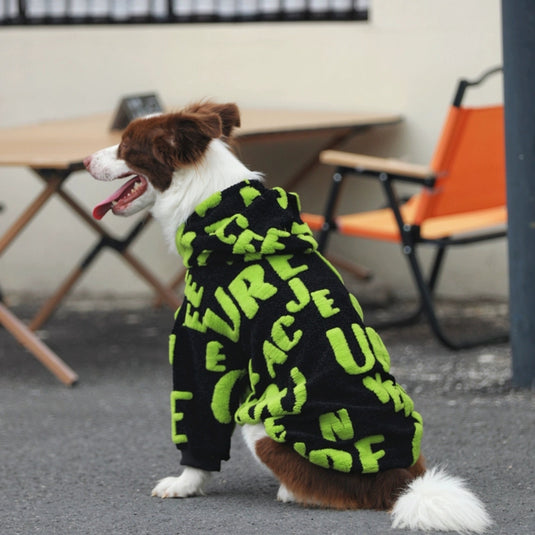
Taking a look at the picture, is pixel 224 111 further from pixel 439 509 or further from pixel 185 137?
pixel 439 509

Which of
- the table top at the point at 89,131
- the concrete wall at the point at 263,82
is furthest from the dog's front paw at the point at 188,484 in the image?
the concrete wall at the point at 263,82

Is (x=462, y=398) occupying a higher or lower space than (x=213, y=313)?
lower

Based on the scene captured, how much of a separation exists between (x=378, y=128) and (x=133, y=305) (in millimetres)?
1706

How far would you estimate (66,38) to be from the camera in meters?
6.76

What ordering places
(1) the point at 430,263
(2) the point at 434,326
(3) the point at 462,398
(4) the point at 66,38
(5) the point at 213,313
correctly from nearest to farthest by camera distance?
(5) the point at 213,313
(3) the point at 462,398
(2) the point at 434,326
(1) the point at 430,263
(4) the point at 66,38

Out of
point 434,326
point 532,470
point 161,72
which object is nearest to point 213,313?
point 532,470

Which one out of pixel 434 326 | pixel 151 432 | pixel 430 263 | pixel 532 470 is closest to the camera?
pixel 532 470

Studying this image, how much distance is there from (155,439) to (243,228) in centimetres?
130

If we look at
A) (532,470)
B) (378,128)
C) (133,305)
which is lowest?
(133,305)

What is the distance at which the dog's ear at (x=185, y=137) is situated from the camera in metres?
3.22

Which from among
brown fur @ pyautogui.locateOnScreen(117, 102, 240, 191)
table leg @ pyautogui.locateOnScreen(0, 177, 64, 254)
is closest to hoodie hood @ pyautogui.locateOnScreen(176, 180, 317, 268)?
brown fur @ pyautogui.locateOnScreen(117, 102, 240, 191)

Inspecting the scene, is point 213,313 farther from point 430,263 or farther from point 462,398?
point 430,263

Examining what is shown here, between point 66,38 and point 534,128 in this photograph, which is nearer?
point 534,128

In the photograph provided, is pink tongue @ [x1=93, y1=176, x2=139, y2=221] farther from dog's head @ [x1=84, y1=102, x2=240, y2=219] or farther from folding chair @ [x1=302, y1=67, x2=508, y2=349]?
folding chair @ [x1=302, y1=67, x2=508, y2=349]
